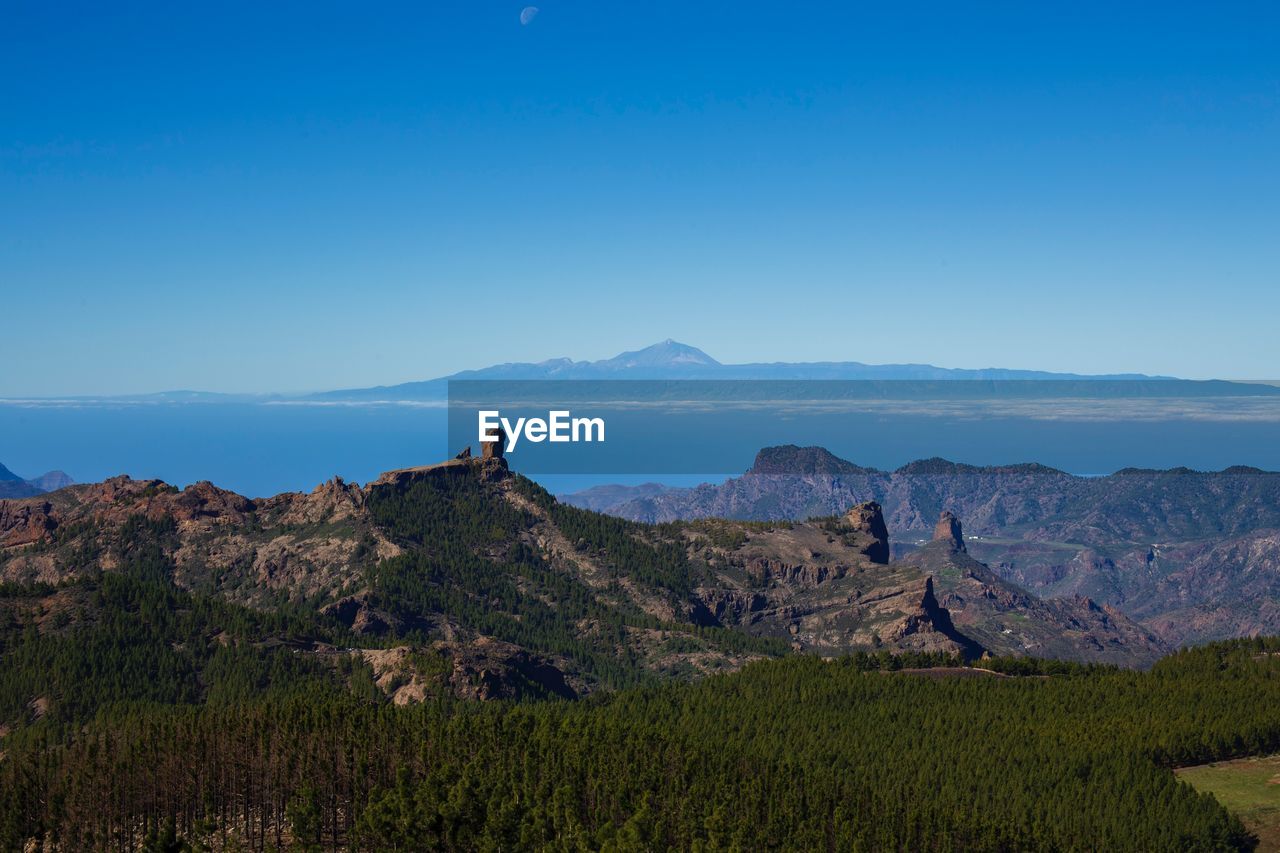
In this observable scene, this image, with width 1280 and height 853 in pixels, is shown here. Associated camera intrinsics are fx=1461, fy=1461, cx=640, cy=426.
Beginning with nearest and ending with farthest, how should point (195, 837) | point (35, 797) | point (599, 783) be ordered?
point (195, 837)
point (35, 797)
point (599, 783)

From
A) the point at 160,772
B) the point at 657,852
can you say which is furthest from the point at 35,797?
the point at 657,852

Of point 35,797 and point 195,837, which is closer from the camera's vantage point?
point 195,837

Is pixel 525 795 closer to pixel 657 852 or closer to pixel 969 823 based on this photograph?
pixel 657 852

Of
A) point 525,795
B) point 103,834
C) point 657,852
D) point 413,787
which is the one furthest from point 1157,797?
point 103,834

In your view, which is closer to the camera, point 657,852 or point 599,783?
point 657,852

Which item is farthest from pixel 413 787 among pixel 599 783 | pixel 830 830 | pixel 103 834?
pixel 830 830

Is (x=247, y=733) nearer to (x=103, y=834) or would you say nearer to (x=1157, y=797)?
(x=103, y=834)

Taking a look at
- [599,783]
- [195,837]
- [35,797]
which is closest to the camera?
[195,837]
